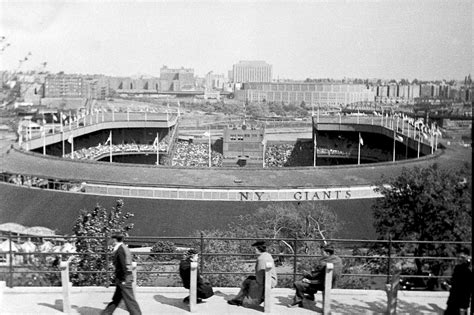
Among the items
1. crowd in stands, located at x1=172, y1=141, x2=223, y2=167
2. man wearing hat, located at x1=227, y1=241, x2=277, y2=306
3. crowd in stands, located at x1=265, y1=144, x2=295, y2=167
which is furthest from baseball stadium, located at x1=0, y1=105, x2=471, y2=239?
crowd in stands, located at x1=265, y1=144, x2=295, y2=167

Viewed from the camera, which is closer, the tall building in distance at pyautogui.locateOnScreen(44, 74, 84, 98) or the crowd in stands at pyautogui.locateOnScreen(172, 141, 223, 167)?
the crowd in stands at pyautogui.locateOnScreen(172, 141, 223, 167)

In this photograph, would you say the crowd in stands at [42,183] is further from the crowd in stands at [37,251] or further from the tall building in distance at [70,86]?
the tall building in distance at [70,86]

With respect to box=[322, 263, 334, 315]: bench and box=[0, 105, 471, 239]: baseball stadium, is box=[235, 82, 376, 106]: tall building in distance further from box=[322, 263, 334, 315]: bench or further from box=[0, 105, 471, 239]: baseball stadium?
box=[322, 263, 334, 315]: bench

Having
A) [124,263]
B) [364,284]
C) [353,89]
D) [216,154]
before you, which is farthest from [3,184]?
[353,89]

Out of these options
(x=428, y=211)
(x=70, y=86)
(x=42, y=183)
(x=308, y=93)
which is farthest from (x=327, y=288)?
(x=308, y=93)

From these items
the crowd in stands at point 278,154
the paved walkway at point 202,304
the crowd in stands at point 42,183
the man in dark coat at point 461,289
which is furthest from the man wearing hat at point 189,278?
the crowd in stands at point 278,154

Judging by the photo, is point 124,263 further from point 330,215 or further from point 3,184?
point 3,184

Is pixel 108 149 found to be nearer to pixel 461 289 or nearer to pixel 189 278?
pixel 189 278

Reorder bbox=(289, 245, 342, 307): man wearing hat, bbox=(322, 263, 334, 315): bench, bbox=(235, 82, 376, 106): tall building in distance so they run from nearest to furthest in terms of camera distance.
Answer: bbox=(322, 263, 334, 315): bench → bbox=(289, 245, 342, 307): man wearing hat → bbox=(235, 82, 376, 106): tall building in distance
